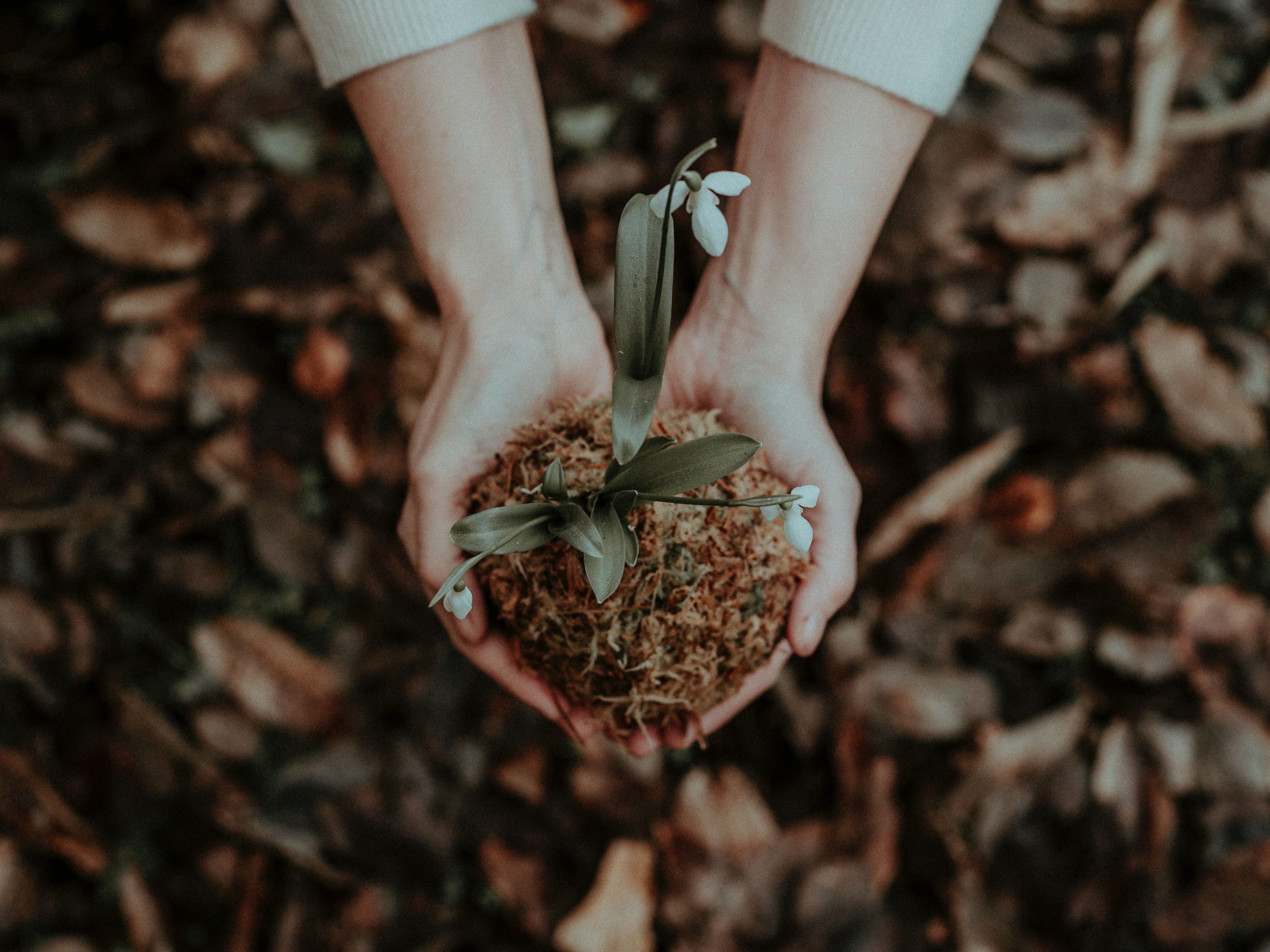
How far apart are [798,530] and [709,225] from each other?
1.07 feet

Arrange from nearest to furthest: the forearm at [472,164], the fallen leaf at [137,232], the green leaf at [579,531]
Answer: the green leaf at [579,531] < the forearm at [472,164] < the fallen leaf at [137,232]

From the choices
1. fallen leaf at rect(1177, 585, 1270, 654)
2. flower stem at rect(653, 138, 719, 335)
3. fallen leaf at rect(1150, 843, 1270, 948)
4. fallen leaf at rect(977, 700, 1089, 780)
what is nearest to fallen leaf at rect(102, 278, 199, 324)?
flower stem at rect(653, 138, 719, 335)

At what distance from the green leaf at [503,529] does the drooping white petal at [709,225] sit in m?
0.33

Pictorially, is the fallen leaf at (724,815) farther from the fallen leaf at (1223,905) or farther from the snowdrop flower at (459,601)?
the snowdrop flower at (459,601)

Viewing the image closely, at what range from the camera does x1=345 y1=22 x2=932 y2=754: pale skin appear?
4.04 feet

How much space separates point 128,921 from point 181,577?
0.65 metres

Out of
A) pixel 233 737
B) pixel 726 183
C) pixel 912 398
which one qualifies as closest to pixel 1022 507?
pixel 912 398

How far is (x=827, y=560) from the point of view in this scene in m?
1.21

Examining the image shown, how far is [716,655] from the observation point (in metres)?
1.11

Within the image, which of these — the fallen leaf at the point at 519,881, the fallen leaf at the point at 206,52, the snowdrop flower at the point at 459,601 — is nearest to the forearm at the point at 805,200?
the snowdrop flower at the point at 459,601

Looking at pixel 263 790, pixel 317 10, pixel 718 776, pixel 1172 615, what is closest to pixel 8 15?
pixel 317 10

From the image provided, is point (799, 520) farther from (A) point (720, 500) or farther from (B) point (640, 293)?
(B) point (640, 293)

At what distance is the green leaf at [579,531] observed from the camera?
2.97 feet

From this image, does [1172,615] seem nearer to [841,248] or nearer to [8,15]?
[841,248]
